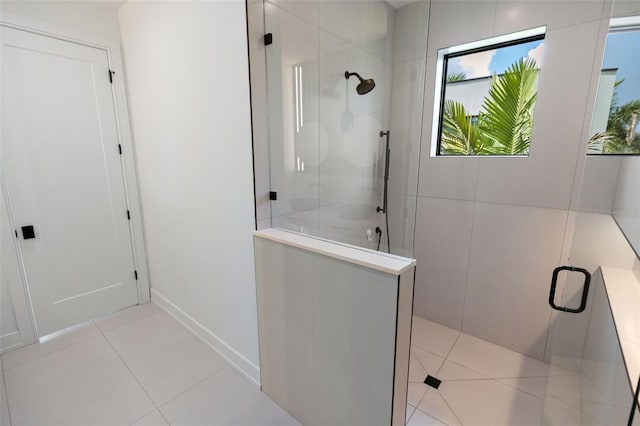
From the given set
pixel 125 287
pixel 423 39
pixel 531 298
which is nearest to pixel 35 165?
pixel 125 287

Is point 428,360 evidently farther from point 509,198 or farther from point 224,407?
point 224,407

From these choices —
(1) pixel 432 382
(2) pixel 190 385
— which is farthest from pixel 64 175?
(1) pixel 432 382

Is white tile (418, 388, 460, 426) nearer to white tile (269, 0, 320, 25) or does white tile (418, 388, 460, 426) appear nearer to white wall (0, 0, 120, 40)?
white tile (269, 0, 320, 25)

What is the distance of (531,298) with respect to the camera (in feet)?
6.98

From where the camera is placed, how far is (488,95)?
226 centimetres

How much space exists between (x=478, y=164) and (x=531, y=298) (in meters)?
1.10

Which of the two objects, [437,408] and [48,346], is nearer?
[437,408]

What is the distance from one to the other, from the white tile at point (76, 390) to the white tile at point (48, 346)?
74 millimetres

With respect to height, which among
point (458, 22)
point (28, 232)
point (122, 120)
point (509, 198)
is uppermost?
point (458, 22)

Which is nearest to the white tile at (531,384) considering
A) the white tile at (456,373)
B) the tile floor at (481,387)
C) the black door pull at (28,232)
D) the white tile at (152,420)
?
the tile floor at (481,387)

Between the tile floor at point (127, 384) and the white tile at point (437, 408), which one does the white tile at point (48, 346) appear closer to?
the tile floor at point (127, 384)

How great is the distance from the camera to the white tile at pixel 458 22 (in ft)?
6.89

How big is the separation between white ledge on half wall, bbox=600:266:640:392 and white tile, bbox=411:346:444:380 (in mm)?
1279

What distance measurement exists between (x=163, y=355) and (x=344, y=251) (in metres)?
1.85
